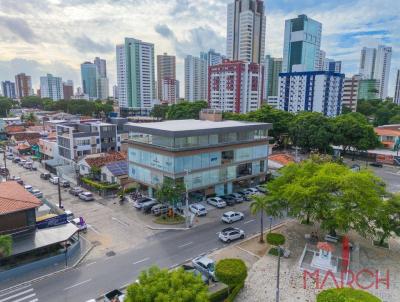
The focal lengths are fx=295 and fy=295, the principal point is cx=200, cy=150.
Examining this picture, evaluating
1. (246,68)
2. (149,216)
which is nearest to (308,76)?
(246,68)

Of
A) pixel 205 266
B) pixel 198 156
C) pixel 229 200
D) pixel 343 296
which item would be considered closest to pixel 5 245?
pixel 205 266

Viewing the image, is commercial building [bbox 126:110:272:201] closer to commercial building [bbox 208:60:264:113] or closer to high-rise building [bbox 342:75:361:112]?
commercial building [bbox 208:60:264:113]

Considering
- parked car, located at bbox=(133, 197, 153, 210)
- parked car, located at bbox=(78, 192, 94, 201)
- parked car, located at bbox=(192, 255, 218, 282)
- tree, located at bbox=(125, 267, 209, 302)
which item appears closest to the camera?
tree, located at bbox=(125, 267, 209, 302)

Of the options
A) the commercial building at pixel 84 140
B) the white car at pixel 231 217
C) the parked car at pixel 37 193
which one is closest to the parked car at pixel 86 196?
the parked car at pixel 37 193

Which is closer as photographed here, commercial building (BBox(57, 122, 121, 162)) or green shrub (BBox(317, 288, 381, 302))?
green shrub (BBox(317, 288, 381, 302))

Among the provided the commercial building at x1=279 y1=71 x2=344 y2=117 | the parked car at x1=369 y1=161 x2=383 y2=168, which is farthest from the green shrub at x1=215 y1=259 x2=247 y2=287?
the commercial building at x1=279 y1=71 x2=344 y2=117

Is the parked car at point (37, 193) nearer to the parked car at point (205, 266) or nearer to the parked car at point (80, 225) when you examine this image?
the parked car at point (80, 225)

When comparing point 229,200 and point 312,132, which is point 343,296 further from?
point 312,132

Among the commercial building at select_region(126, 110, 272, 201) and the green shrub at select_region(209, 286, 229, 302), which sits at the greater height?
the commercial building at select_region(126, 110, 272, 201)
